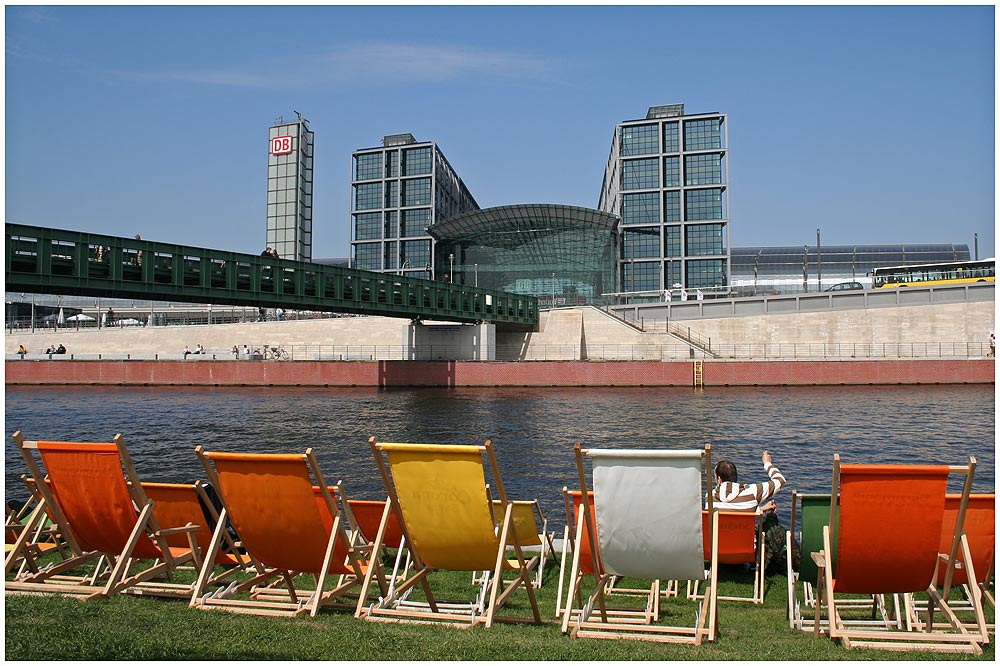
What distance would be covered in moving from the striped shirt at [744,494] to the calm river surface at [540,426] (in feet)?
19.5

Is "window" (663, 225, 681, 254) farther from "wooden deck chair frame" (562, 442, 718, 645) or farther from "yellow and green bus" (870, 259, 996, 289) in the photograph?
"wooden deck chair frame" (562, 442, 718, 645)

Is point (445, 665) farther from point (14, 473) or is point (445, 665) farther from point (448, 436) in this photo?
point (448, 436)

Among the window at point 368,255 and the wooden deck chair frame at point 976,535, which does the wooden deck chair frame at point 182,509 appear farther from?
the window at point 368,255

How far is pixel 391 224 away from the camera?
348 ft

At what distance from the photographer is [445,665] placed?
14.4ft

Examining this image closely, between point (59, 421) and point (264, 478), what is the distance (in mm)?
31716

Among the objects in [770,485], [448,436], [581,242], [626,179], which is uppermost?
[626,179]

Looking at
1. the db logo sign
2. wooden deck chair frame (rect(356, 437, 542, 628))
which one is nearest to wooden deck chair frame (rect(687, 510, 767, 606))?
wooden deck chair frame (rect(356, 437, 542, 628))

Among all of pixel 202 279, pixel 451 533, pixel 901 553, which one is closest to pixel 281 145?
pixel 202 279

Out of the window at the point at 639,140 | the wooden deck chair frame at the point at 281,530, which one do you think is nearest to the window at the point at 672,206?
the window at the point at 639,140

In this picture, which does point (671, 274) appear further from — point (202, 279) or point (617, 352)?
point (202, 279)

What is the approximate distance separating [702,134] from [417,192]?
35793 mm

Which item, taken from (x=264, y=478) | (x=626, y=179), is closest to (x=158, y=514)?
(x=264, y=478)

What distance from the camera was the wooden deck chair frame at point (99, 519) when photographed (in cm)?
615
